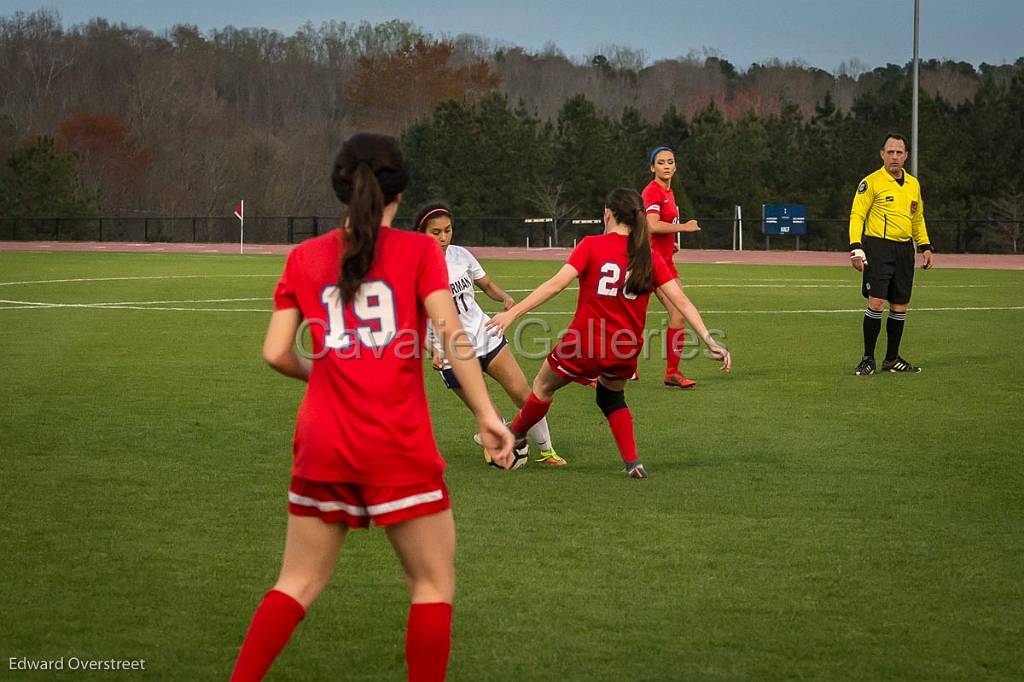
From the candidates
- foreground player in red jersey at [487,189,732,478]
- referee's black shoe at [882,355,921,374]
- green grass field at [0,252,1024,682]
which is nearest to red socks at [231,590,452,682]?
green grass field at [0,252,1024,682]

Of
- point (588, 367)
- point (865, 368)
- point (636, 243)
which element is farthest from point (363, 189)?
point (865, 368)

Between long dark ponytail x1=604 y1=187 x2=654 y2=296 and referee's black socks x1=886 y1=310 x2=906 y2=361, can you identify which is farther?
referee's black socks x1=886 y1=310 x2=906 y2=361

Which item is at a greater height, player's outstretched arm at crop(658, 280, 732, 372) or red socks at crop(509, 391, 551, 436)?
player's outstretched arm at crop(658, 280, 732, 372)

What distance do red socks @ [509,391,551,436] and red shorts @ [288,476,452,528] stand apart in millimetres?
4720

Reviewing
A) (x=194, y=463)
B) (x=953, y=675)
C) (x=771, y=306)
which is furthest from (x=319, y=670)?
(x=771, y=306)

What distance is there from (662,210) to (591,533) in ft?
21.4

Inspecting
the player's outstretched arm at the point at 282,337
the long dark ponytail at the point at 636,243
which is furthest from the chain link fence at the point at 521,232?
the player's outstretched arm at the point at 282,337

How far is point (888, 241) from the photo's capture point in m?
14.0

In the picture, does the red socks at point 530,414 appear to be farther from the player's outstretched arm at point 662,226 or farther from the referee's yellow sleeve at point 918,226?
the referee's yellow sleeve at point 918,226

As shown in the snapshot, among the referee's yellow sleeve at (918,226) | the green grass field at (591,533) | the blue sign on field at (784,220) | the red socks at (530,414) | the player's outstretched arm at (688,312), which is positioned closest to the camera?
the green grass field at (591,533)

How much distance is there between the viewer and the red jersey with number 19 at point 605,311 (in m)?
8.20

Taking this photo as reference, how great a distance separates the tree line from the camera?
195 feet

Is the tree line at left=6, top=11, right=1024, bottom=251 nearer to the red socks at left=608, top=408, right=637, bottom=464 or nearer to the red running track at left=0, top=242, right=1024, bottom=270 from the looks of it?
the red running track at left=0, top=242, right=1024, bottom=270

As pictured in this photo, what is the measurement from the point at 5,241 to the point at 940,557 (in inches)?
2492
